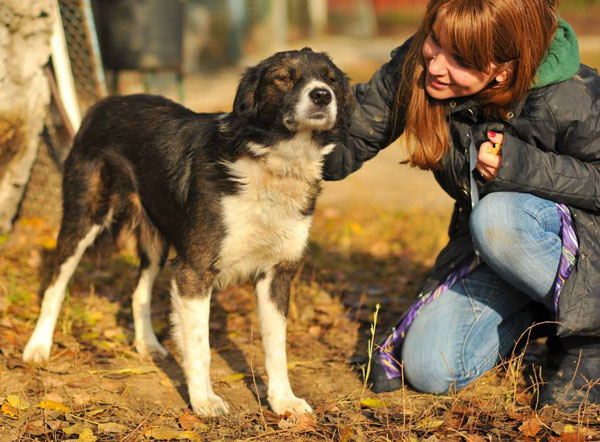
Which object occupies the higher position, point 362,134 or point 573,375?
point 362,134

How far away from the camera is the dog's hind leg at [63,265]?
3682mm

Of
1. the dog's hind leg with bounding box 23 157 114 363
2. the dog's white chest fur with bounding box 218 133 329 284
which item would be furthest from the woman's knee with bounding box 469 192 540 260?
the dog's hind leg with bounding box 23 157 114 363

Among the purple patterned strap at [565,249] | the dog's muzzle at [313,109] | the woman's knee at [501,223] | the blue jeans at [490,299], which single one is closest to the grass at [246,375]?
the blue jeans at [490,299]

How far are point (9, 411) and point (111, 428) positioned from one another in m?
0.42

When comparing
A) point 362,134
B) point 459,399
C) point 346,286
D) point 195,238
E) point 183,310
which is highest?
point 362,134

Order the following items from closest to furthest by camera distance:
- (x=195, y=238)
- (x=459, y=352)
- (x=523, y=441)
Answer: (x=523, y=441), (x=195, y=238), (x=459, y=352)

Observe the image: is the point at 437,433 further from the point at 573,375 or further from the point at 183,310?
the point at 183,310

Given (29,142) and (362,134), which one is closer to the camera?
(362,134)

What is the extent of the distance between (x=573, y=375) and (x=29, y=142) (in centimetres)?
330

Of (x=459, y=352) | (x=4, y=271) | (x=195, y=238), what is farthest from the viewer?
(x=4, y=271)

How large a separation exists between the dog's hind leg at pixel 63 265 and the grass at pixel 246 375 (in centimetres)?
13

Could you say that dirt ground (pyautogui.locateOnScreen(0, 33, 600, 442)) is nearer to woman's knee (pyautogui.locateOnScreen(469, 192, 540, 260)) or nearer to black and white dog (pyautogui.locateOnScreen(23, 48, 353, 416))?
black and white dog (pyautogui.locateOnScreen(23, 48, 353, 416))

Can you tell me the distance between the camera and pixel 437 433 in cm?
284

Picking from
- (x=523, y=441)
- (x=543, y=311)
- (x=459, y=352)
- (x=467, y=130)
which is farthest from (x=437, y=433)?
(x=467, y=130)
